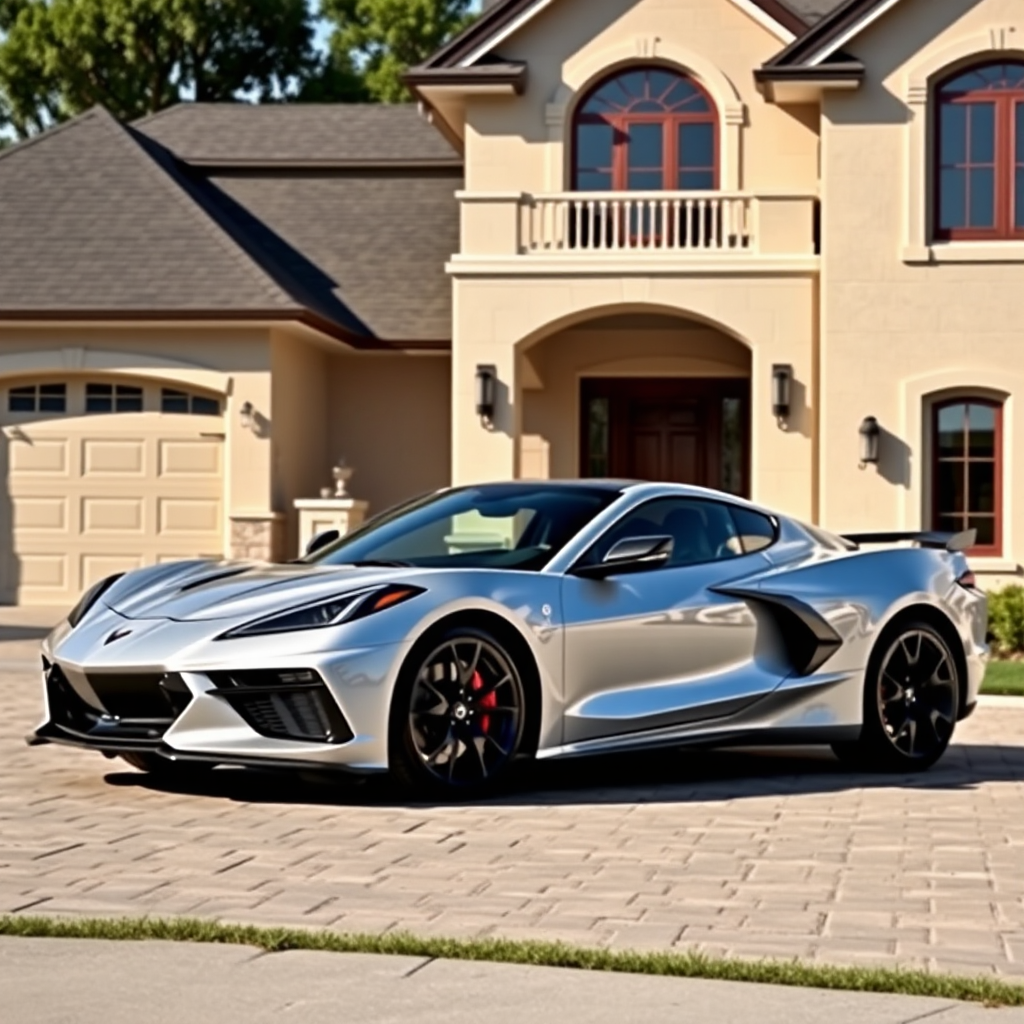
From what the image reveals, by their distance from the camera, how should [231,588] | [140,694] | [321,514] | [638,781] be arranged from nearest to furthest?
[140,694], [231,588], [638,781], [321,514]

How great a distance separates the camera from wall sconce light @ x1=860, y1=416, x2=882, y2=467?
23219 mm

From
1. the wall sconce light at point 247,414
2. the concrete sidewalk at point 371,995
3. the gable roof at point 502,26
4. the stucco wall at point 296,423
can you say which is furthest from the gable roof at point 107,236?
the concrete sidewalk at point 371,995

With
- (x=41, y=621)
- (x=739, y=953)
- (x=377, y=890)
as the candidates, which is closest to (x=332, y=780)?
(x=377, y=890)

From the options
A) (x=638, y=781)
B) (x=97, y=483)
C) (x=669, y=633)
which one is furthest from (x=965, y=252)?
(x=669, y=633)

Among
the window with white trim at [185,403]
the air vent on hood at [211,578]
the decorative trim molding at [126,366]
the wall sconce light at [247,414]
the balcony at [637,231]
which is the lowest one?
the air vent on hood at [211,578]

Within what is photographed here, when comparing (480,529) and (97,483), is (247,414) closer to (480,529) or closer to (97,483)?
(97,483)

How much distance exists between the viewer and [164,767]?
1015 centimetres

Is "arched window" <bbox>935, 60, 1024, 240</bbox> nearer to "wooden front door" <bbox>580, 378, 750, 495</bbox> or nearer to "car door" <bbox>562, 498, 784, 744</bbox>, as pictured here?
"wooden front door" <bbox>580, 378, 750, 495</bbox>

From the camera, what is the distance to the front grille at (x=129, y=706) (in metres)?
8.99

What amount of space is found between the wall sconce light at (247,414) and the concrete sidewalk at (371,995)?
62.3ft

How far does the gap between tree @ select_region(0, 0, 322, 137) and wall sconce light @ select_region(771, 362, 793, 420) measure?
1071 inches

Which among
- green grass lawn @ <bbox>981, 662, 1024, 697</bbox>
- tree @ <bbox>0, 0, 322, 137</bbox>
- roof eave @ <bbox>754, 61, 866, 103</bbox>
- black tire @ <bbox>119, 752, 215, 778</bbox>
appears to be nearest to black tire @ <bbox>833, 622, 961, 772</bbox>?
black tire @ <bbox>119, 752, 215, 778</bbox>

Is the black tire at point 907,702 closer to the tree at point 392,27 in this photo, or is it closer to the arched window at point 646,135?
the arched window at point 646,135

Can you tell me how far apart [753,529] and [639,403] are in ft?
51.8
